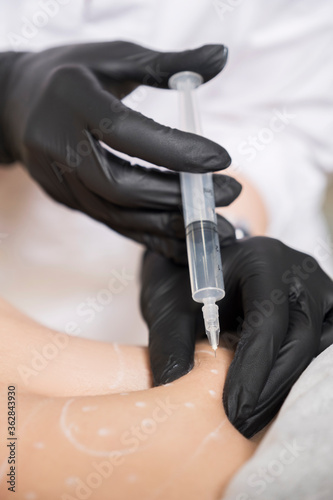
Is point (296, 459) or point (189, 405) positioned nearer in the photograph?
point (296, 459)

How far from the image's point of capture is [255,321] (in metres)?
0.70

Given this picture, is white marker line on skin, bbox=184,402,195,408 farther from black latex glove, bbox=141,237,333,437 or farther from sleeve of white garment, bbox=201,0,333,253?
sleeve of white garment, bbox=201,0,333,253

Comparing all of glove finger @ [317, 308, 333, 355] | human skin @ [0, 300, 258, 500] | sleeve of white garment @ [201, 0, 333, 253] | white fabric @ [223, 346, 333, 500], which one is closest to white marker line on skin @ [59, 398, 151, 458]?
human skin @ [0, 300, 258, 500]

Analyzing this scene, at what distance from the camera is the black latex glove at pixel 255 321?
649 millimetres

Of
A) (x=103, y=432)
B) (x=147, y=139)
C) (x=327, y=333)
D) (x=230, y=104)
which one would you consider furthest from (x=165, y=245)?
(x=230, y=104)

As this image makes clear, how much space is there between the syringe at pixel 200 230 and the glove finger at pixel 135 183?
30 mm

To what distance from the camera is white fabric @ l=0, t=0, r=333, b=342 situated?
46.4 inches

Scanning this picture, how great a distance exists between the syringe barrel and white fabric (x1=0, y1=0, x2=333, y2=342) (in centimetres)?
37

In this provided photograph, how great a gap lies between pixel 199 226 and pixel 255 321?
164 millimetres

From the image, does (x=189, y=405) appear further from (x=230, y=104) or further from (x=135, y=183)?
(x=230, y=104)

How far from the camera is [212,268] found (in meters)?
0.72

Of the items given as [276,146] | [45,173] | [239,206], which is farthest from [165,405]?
[276,146]

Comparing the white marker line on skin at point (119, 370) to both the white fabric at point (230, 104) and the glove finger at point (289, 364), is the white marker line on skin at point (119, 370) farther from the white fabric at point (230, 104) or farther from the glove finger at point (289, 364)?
the white fabric at point (230, 104)

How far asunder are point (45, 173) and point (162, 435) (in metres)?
0.59
